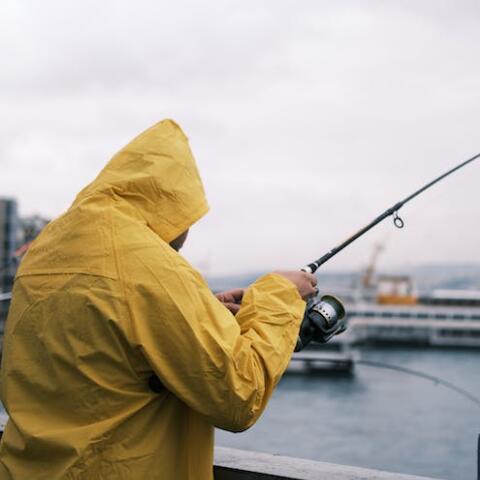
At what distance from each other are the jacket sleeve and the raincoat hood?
13 centimetres

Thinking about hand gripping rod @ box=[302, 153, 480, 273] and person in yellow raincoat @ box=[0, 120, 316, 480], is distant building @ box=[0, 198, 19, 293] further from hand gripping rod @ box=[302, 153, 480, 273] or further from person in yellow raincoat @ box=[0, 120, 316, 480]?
person in yellow raincoat @ box=[0, 120, 316, 480]

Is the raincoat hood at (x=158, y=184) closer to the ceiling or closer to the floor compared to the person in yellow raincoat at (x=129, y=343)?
closer to the ceiling

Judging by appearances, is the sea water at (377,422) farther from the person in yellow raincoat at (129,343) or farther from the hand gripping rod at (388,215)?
the person in yellow raincoat at (129,343)

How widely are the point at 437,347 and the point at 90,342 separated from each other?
6100 cm

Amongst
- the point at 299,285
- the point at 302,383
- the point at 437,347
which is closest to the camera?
the point at 299,285

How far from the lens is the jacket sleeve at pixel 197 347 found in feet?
4.35

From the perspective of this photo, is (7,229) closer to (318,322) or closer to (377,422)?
(377,422)

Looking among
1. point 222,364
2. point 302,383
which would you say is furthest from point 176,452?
point 302,383

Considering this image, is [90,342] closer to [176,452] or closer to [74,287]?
[74,287]

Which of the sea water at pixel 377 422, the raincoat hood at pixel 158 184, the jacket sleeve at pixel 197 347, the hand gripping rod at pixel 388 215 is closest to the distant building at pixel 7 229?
the sea water at pixel 377 422

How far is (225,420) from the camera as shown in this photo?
4.55ft

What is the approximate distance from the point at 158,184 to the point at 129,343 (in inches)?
12.5

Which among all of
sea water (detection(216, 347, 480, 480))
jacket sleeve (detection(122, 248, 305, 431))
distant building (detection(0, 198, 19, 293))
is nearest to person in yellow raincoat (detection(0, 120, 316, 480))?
jacket sleeve (detection(122, 248, 305, 431))

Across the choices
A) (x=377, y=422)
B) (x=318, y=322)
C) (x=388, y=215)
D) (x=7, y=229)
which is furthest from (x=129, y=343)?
(x=7, y=229)
